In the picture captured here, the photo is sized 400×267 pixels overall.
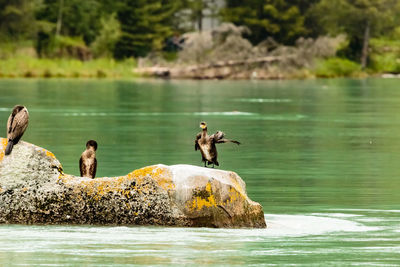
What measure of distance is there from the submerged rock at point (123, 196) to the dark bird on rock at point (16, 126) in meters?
0.11

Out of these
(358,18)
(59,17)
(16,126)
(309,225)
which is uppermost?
(358,18)

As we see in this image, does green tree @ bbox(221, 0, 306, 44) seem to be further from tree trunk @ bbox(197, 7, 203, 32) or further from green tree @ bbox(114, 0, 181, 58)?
tree trunk @ bbox(197, 7, 203, 32)

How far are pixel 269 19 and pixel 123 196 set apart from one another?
9719 cm

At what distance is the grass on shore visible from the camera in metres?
90.1

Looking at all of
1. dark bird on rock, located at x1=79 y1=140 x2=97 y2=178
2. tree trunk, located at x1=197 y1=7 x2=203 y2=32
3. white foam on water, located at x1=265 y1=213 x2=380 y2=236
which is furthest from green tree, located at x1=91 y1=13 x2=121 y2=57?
white foam on water, located at x1=265 y1=213 x2=380 y2=236

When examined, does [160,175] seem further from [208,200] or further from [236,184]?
[236,184]

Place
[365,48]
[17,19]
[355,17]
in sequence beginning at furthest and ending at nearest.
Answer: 1. [365,48]
2. [355,17]
3. [17,19]

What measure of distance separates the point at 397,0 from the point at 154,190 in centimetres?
10599

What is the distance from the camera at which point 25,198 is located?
12391 mm

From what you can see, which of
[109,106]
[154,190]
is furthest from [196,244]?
[109,106]

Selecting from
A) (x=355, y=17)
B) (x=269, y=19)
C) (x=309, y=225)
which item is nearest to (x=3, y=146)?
(x=309, y=225)

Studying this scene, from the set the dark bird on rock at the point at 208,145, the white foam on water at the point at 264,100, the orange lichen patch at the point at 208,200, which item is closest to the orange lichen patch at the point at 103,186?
the orange lichen patch at the point at 208,200

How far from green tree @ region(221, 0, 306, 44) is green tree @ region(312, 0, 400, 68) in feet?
9.86

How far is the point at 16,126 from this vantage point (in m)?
12.6
